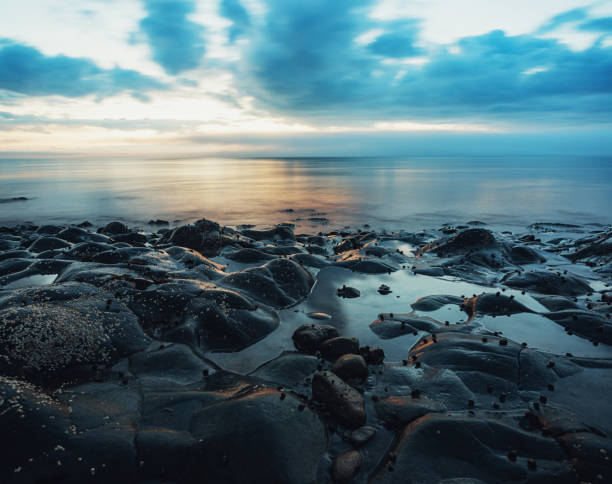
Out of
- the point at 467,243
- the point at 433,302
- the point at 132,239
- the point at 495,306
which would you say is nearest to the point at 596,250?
the point at 467,243

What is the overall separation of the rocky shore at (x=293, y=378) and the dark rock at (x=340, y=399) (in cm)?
2

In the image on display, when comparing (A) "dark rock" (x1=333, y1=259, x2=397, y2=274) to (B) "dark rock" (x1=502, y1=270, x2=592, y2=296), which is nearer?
(B) "dark rock" (x1=502, y1=270, x2=592, y2=296)

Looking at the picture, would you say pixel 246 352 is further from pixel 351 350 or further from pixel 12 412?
pixel 12 412

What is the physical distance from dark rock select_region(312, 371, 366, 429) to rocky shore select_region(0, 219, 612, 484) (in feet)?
0.07

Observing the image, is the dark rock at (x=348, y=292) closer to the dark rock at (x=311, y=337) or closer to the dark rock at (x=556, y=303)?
the dark rock at (x=311, y=337)

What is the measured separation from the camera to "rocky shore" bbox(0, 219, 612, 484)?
12.9ft

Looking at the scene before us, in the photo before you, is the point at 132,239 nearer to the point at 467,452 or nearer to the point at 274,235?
the point at 274,235

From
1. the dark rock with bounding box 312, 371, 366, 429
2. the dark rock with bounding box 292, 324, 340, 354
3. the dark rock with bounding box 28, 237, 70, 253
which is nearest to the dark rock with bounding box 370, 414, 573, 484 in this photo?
the dark rock with bounding box 312, 371, 366, 429

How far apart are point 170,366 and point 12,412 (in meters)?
2.26

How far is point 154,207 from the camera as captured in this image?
3303 cm

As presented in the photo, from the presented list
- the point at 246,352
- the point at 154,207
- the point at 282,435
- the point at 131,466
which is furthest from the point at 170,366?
the point at 154,207

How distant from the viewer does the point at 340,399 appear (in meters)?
4.85

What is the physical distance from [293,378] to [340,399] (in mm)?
1165

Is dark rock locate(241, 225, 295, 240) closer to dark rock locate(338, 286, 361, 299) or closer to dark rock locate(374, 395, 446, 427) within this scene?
dark rock locate(338, 286, 361, 299)
